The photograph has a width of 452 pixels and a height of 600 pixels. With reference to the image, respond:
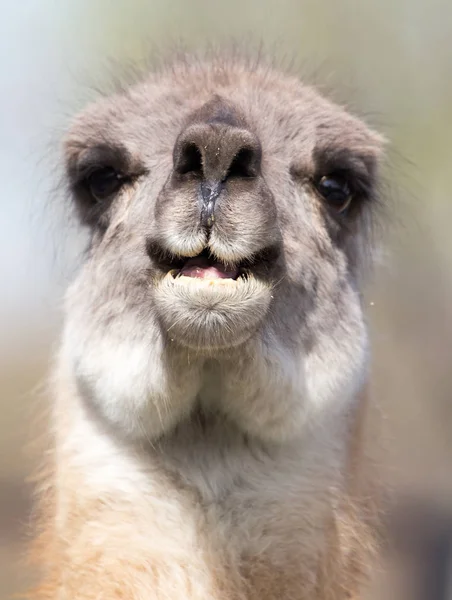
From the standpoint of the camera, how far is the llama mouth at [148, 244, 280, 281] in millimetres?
1566

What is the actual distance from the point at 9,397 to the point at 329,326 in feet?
7.50

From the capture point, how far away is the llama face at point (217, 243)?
1.56 m

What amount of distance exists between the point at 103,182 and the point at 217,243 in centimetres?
66

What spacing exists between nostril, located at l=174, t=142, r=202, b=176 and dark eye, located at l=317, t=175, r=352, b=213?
549mm

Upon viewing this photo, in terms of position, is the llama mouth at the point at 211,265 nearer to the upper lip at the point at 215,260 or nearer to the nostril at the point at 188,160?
the upper lip at the point at 215,260

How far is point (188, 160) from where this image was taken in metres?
1.58

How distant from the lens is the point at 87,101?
247 cm

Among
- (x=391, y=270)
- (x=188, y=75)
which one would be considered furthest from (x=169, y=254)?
(x=391, y=270)

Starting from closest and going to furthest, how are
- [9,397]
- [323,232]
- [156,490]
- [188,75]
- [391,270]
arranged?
[156,490] → [323,232] → [188,75] → [391,270] → [9,397]

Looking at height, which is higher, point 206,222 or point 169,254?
point 206,222

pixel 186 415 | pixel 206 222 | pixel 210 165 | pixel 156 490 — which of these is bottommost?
pixel 156 490

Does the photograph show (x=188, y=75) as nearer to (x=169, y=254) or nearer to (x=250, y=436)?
(x=169, y=254)

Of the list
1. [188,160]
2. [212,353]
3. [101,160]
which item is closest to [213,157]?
[188,160]

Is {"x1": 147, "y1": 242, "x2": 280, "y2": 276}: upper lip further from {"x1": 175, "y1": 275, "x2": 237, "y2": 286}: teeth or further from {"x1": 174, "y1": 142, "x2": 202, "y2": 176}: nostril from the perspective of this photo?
{"x1": 174, "y1": 142, "x2": 202, "y2": 176}: nostril
